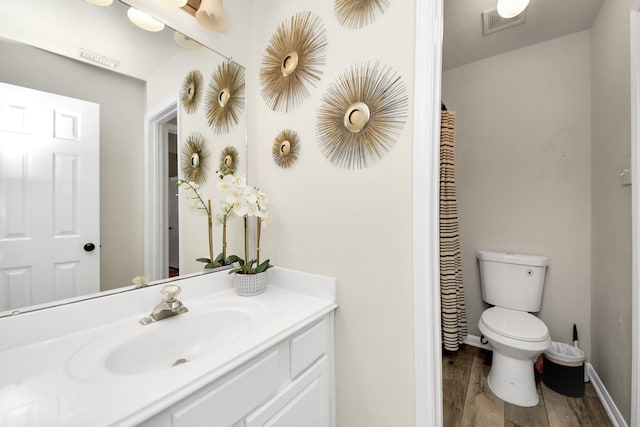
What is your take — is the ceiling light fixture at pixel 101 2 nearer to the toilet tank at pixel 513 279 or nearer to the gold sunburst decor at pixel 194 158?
the gold sunburst decor at pixel 194 158

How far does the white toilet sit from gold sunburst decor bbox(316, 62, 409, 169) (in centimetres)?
143

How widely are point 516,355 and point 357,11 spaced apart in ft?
6.48

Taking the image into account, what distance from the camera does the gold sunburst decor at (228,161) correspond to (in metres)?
1.21

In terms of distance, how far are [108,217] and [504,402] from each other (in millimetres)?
2214

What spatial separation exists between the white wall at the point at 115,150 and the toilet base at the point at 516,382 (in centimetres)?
203

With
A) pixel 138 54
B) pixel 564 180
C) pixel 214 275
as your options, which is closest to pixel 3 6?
pixel 138 54

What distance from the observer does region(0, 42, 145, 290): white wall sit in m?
0.77

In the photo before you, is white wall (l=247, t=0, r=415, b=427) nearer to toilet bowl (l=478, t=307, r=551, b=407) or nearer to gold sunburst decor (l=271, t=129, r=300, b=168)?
gold sunburst decor (l=271, t=129, r=300, b=168)

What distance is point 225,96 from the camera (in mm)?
1221

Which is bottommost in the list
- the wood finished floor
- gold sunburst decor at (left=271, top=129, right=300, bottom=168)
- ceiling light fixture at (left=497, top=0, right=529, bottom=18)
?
the wood finished floor

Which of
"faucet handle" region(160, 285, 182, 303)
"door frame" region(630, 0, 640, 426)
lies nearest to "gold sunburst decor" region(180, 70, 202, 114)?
"faucet handle" region(160, 285, 182, 303)

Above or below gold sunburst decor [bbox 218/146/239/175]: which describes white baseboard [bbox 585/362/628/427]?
below

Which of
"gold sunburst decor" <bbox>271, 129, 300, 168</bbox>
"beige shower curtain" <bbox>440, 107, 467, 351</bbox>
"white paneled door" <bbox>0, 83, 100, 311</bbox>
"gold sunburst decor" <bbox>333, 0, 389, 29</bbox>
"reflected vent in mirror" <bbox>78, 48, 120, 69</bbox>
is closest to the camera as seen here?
"white paneled door" <bbox>0, 83, 100, 311</bbox>

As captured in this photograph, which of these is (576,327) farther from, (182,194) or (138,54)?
(138,54)
